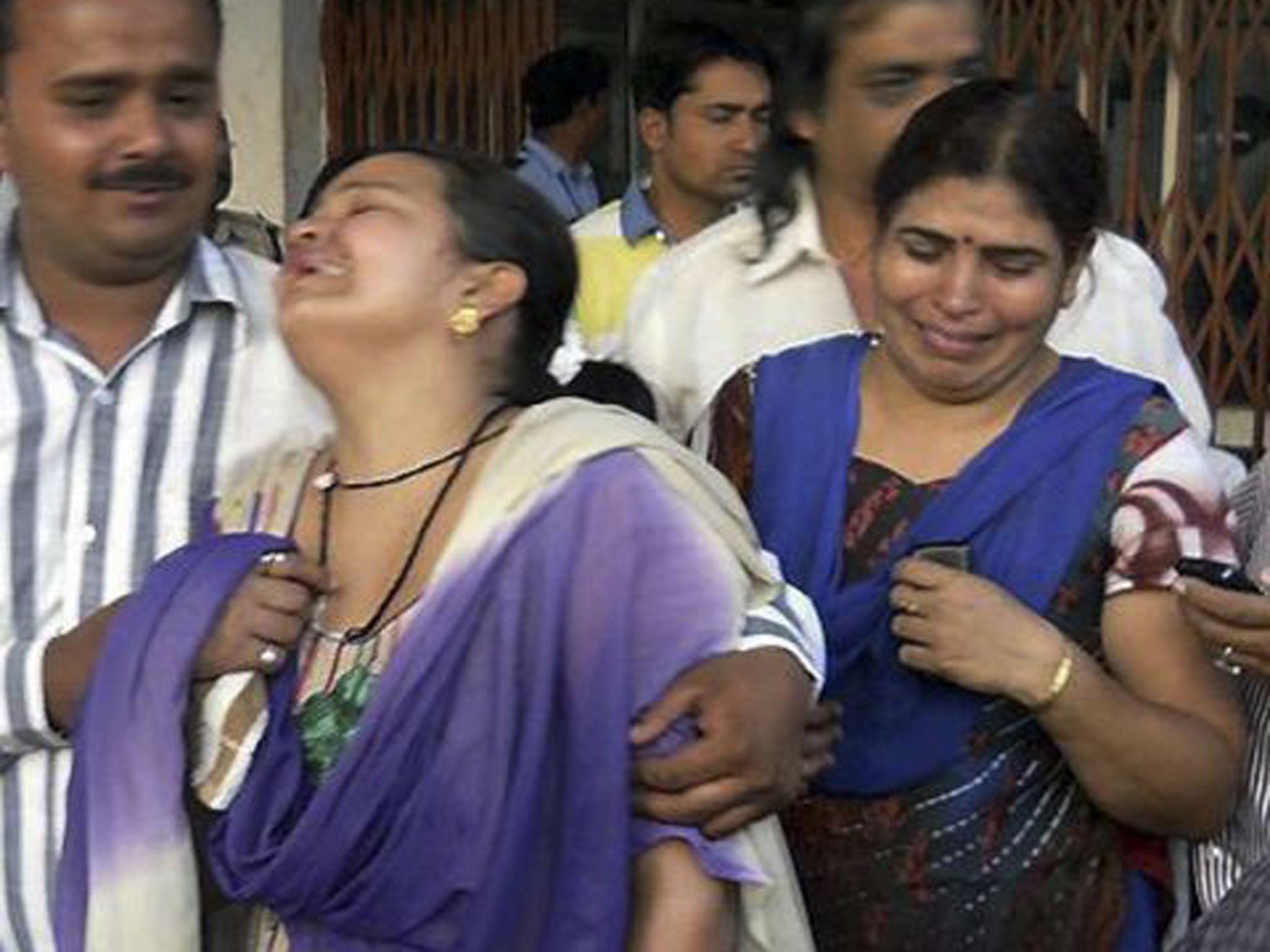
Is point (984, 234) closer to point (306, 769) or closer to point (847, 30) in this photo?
point (847, 30)

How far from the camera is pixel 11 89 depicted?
200cm

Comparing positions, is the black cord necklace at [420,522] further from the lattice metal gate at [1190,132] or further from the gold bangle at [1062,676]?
the lattice metal gate at [1190,132]

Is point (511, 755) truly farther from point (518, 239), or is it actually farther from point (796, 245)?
point (796, 245)

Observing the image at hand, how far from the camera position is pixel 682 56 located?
4.47 m

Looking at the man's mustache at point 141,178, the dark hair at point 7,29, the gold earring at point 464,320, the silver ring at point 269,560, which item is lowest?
the silver ring at point 269,560

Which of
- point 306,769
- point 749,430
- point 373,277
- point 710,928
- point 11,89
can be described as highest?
point 11,89

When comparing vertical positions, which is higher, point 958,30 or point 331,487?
point 958,30

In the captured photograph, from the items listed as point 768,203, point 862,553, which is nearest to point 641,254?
point 768,203

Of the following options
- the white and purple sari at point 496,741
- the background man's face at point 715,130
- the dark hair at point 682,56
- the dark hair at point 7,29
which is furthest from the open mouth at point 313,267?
the dark hair at point 682,56

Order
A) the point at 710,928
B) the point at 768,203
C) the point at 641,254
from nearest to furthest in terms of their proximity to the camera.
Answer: the point at 710,928 → the point at 768,203 → the point at 641,254

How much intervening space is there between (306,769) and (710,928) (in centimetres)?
38

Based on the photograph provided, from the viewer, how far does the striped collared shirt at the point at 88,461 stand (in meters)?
1.96

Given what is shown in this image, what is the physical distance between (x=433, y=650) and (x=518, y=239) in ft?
1.39

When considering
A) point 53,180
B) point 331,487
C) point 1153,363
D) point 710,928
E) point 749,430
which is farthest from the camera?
point 1153,363
